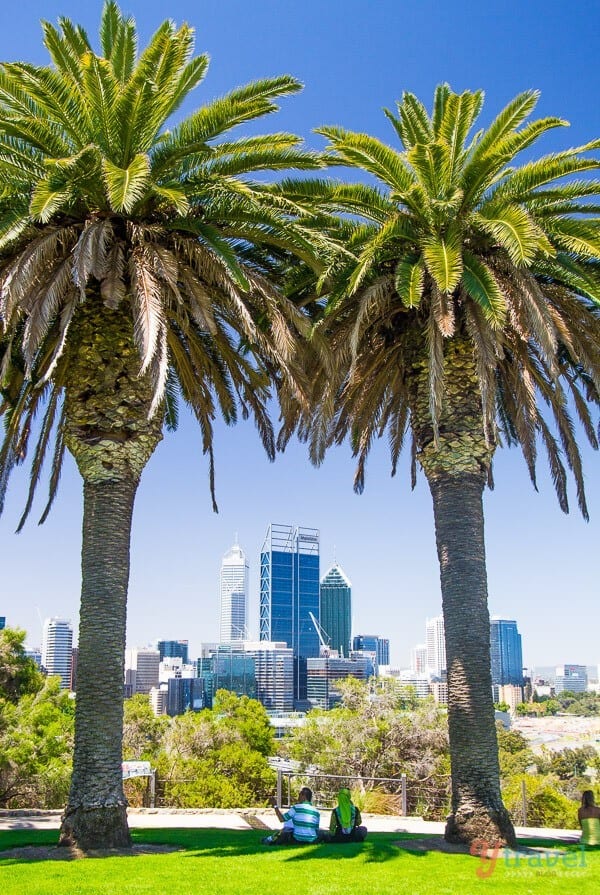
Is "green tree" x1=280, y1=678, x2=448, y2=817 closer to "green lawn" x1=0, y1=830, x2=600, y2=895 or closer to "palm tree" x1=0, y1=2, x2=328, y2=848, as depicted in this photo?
"green lawn" x1=0, y1=830, x2=600, y2=895

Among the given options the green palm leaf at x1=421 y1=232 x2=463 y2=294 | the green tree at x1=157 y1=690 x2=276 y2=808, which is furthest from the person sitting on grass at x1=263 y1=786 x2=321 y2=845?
the green tree at x1=157 y1=690 x2=276 y2=808

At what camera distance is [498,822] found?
11961 mm

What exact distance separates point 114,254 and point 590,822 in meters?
11.2

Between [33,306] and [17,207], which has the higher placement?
[17,207]

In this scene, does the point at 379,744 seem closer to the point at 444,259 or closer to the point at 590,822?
the point at 590,822

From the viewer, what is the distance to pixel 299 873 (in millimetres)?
9375

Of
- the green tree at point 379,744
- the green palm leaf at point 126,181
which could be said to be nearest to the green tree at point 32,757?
the green tree at point 379,744

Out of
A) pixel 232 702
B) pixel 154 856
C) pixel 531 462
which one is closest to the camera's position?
pixel 154 856

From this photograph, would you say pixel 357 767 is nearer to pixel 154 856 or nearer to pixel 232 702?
pixel 232 702

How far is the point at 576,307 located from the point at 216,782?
22.5 metres

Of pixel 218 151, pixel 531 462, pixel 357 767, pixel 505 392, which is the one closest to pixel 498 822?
pixel 531 462

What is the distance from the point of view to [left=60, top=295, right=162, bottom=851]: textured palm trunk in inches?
441

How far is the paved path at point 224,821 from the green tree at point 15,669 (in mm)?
9289

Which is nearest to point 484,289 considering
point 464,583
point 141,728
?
point 464,583
